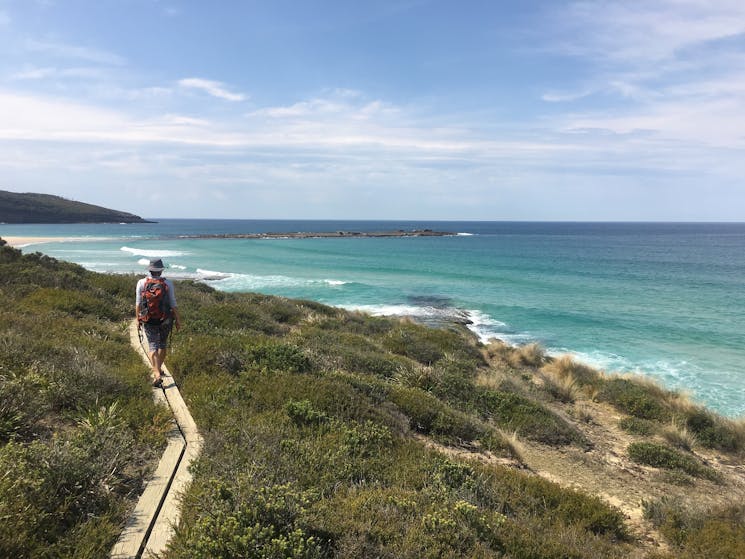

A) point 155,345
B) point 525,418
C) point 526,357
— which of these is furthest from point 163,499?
point 526,357

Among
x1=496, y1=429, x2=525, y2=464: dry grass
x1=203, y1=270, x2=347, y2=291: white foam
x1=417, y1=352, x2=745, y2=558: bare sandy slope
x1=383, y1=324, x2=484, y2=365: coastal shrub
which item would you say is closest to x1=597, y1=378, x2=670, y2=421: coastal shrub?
x1=417, y1=352, x2=745, y2=558: bare sandy slope

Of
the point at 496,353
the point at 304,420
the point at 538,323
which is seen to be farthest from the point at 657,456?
the point at 538,323

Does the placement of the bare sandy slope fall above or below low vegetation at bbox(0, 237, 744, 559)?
below

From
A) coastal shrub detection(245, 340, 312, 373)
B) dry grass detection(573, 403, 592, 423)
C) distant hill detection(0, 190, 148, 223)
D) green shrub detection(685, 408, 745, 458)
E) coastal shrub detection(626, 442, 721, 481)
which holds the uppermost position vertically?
distant hill detection(0, 190, 148, 223)

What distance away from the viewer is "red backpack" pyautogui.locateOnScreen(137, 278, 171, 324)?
720 centimetres

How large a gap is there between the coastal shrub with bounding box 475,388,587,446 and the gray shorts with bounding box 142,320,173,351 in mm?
6798

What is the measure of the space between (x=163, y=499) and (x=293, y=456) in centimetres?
136

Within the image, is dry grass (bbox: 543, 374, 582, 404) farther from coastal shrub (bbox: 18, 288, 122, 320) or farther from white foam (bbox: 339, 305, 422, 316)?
white foam (bbox: 339, 305, 422, 316)

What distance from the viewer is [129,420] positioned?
5.34 m

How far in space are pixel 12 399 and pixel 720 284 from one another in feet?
166

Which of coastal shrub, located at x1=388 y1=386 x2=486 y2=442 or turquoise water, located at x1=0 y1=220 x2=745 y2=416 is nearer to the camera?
coastal shrub, located at x1=388 y1=386 x2=486 y2=442

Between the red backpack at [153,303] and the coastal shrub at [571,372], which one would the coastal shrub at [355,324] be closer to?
the coastal shrub at [571,372]

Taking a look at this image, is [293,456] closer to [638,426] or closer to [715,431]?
[638,426]

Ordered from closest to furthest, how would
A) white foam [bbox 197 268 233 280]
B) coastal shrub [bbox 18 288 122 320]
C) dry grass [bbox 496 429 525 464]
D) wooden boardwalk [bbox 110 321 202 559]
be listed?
1. wooden boardwalk [bbox 110 321 202 559]
2. dry grass [bbox 496 429 525 464]
3. coastal shrub [bbox 18 288 122 320]
4. white foam [bbox 197 268 233 280]
